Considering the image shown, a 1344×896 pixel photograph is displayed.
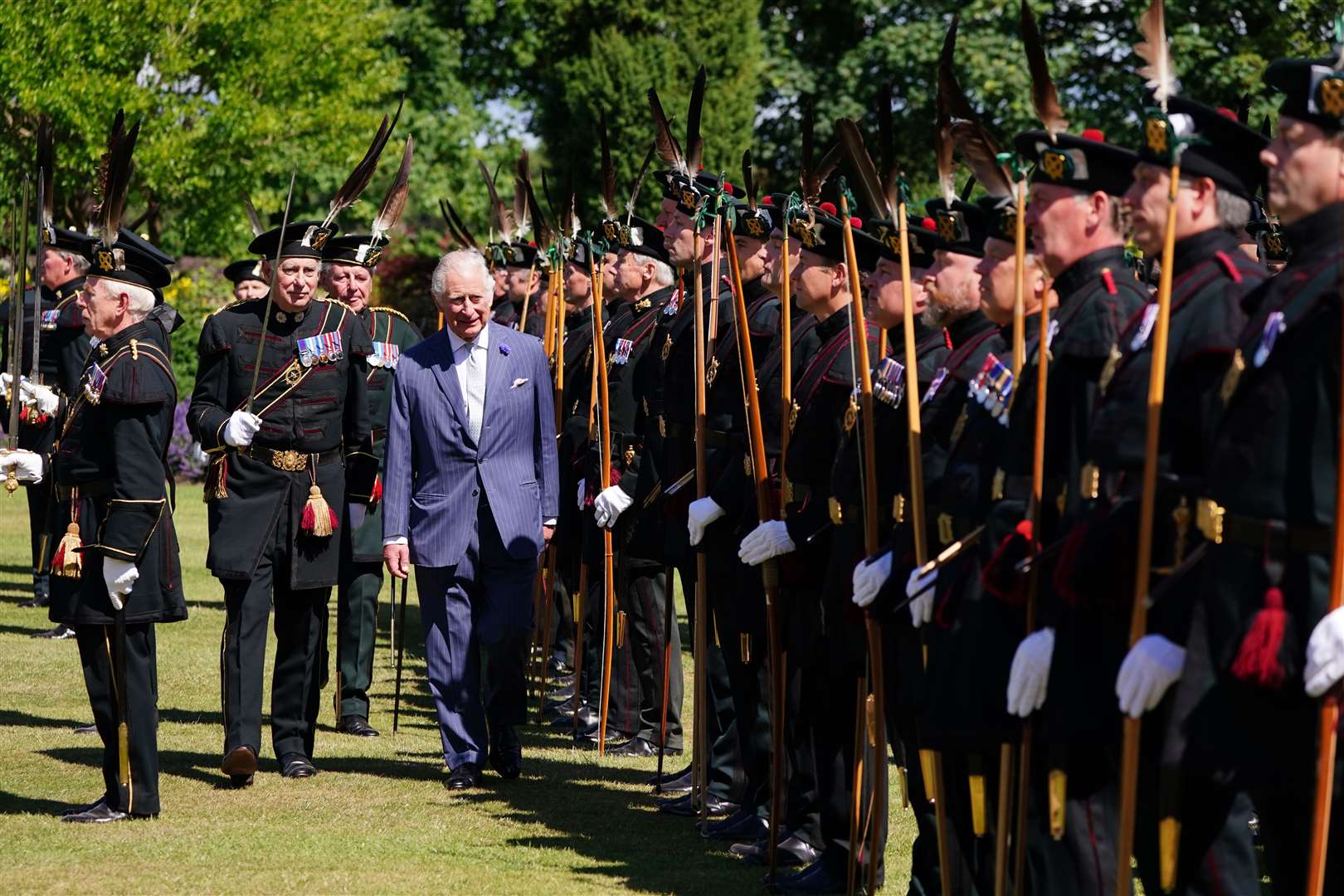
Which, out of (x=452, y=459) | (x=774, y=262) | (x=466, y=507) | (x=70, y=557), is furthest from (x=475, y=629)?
(x=774, y=262)

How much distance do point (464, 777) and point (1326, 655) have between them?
517cm

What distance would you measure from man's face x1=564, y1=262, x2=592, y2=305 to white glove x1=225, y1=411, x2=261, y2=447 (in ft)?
12.9

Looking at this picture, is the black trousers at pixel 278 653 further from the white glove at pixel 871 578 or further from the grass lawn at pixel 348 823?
the white glove at pixel 871 578

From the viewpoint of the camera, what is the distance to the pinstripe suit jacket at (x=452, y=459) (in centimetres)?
831

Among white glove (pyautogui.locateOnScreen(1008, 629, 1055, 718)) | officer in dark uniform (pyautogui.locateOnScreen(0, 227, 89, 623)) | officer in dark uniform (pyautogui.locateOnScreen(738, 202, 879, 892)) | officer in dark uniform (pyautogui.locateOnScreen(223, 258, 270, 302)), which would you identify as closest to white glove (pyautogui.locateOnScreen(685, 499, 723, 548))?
officer in dark uniform (pyautogui.locateOnScreen(738, 202, 879, 892))

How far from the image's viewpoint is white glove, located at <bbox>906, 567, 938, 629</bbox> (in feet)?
17.1

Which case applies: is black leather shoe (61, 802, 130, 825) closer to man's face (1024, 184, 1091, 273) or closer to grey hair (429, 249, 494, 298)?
grey hair (429, 249, 494, 298)

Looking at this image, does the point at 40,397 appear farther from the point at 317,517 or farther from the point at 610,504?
the point at 610,504

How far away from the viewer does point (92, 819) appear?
7.45 meters

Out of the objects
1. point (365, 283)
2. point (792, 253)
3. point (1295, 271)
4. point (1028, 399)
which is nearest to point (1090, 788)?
point (1028, 399)

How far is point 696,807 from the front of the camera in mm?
7848

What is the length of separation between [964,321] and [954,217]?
314 millimetres

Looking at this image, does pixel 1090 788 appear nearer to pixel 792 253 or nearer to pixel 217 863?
pixel 792 253

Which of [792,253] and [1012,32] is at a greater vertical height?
[1012,32]
